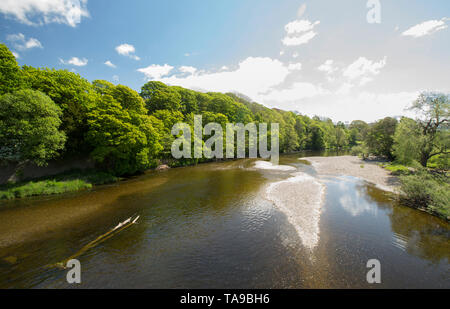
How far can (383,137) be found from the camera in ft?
132

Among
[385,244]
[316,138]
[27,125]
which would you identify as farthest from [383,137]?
[27,125]

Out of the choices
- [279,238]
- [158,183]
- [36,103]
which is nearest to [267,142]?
[158,183]

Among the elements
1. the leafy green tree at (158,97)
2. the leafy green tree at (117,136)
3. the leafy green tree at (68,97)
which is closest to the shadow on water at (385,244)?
the leafy green tree at (117,136)

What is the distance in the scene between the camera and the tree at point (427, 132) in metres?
22.4

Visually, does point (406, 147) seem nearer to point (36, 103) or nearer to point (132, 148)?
point (132, 148)

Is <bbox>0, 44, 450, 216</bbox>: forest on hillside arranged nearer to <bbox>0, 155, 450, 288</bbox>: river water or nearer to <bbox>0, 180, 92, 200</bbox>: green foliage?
<bbox>0, 180, 92, 200</bbox>: green foliage

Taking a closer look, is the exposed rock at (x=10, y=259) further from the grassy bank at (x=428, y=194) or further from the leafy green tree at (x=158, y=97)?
the leafy green tree at (x=158, y=97)

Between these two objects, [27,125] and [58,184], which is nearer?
[27,125]

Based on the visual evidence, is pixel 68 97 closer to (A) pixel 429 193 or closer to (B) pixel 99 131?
(B) pixel 99 131

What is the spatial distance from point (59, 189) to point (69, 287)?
56.4 ft

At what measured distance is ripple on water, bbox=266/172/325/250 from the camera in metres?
10.6

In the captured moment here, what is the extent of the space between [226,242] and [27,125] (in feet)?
73.8

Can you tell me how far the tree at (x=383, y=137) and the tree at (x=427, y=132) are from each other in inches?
688

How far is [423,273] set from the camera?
7250 millimetres
